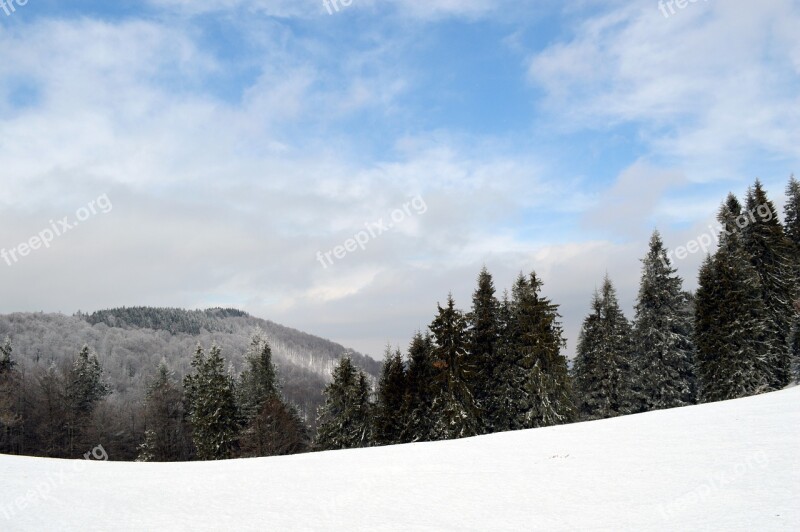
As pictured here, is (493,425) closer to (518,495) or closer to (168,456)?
(518,495)

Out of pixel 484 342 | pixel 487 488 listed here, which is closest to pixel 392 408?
pixel 484 342

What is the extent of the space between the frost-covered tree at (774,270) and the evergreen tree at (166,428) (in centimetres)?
6618

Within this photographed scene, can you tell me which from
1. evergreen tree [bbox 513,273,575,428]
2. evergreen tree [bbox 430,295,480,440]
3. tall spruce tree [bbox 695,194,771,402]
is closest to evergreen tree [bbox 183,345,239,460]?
evergreen tree [bbox 430,295,480,440]

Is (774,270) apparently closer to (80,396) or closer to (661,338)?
(661,338)

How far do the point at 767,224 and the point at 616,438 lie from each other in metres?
37.8

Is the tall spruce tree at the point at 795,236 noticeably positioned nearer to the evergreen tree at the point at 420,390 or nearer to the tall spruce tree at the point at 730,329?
the tall spruce tree at the point at 730,329

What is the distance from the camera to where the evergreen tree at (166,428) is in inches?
2421

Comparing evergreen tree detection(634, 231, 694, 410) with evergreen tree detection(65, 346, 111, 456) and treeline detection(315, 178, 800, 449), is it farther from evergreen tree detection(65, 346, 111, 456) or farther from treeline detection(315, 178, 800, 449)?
evergreen tree detection(65, 346, 111, 456)

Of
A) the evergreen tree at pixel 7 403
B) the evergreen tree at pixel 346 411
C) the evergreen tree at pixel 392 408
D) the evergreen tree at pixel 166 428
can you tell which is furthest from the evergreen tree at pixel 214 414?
the evergreen tree at pixel 392 408

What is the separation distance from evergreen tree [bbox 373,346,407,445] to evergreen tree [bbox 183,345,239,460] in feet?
63.7

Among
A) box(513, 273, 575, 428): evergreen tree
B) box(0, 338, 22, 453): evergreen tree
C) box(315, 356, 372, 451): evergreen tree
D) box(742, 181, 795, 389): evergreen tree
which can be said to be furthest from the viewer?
box(0, 338, 22, 453): evergreen tree

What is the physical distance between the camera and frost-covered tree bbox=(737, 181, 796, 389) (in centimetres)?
3956

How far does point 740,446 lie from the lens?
13422mm

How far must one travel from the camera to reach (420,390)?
40625mm
